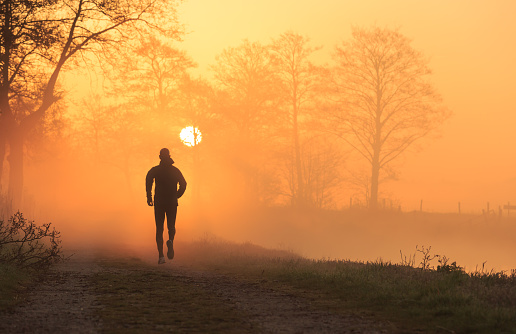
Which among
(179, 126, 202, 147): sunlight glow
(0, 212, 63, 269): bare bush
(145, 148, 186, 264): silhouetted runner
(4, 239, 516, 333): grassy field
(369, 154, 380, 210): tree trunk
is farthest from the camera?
(179, 126, 202, 147): sunlight glow

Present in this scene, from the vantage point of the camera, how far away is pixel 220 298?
9344 millimetres

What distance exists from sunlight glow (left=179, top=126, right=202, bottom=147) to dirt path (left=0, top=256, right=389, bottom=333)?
35058 mm

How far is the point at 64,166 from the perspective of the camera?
6975 cm

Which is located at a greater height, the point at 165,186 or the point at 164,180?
the point at 164,180

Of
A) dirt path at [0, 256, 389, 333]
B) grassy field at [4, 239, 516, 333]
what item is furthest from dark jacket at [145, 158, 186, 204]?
dirt path at [0, 256, 389, 333]

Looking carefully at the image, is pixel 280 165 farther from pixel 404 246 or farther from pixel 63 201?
pixel 63 201

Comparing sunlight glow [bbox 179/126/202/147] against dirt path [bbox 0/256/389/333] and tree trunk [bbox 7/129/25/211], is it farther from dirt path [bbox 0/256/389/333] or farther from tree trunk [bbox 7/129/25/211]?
dirt path [bbox 0/256/389/333]

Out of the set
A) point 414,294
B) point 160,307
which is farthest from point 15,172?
point 414,294

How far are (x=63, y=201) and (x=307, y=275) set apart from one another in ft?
206

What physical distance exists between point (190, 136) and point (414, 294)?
39.2 metres

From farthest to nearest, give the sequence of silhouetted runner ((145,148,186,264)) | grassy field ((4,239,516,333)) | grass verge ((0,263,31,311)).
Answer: silhouetted runner ((145,148,186,264)) → grass verge ((0,263,31,311)) → grassy field ((4,239,516,333))

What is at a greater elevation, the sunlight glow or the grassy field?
the sunlight glow

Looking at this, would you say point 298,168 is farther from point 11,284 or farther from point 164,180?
point 11,284

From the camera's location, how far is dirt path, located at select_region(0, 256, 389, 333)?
6961mm
